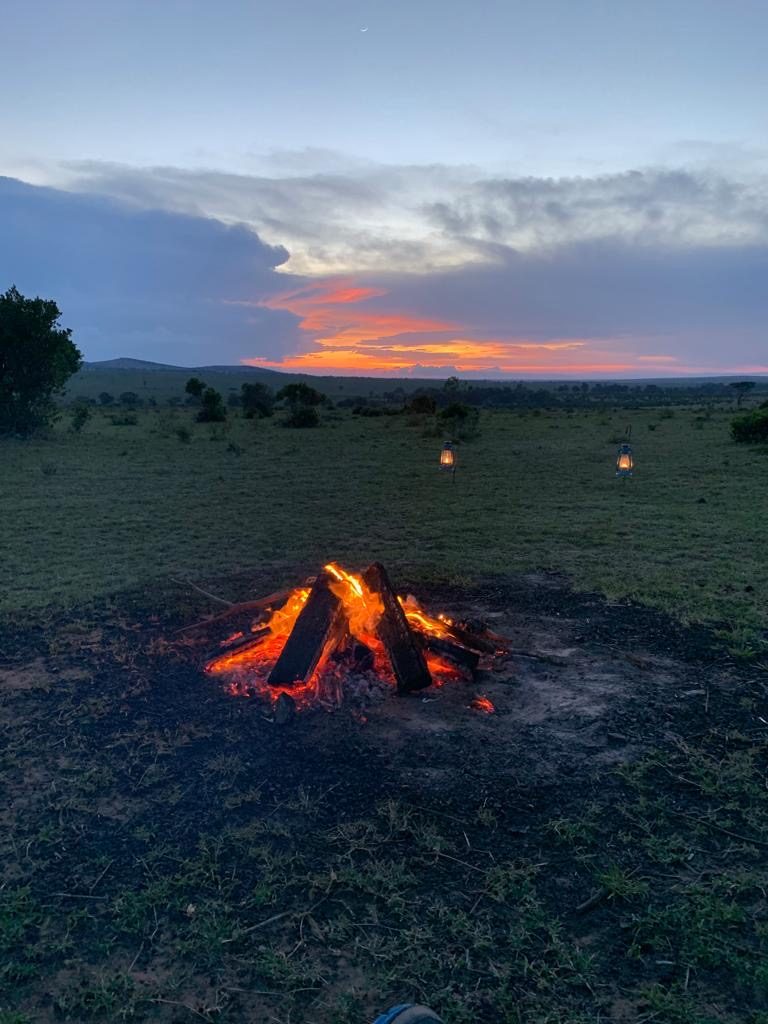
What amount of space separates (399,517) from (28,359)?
19718 millimetres

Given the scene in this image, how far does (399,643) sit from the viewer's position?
568 cm

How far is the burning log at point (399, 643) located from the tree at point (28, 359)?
24.7 meters

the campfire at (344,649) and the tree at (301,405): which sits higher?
the tree at (301,405)

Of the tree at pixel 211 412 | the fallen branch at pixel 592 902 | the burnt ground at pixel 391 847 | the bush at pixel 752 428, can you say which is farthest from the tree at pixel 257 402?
the fallen branch at pixel 592 902

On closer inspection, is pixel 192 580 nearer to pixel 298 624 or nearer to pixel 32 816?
pixel 298 624

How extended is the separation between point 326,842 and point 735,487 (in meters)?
15.0

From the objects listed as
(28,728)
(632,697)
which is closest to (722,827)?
(632,697)

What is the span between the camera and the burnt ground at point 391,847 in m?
2.91

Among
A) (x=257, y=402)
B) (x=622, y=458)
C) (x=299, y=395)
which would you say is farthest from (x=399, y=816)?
(x=257, y=402)

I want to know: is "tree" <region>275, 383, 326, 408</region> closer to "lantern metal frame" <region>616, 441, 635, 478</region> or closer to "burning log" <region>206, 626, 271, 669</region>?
"lantern metal frame" <region>616, 441, 635, 478</region>

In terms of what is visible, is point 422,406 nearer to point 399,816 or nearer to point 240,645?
point 240,645

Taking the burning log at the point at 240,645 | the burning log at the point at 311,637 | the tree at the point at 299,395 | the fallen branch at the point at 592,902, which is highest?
→ the tree at the point at 299,395

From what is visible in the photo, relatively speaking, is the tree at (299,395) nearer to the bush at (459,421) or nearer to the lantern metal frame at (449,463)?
the bush at (459,421)

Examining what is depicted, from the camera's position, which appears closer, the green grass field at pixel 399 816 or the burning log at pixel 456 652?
the green grass field at pixel 399 816
